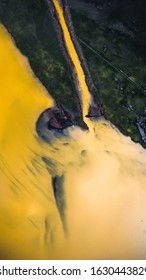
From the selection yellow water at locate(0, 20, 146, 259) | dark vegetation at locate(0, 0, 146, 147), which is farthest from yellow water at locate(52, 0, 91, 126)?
yellow water at locate(0, 20, 146, 259)

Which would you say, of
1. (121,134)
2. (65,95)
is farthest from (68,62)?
(121,134)

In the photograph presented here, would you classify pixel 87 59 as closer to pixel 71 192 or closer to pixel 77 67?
pixel 77 67

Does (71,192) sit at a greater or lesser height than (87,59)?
lesser

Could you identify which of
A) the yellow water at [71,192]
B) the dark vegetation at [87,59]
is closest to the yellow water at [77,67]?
the dark vegetation at [87,59]

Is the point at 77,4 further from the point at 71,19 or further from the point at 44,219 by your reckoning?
the point at 44,219

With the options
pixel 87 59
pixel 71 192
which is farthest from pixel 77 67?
pixel 71 192
